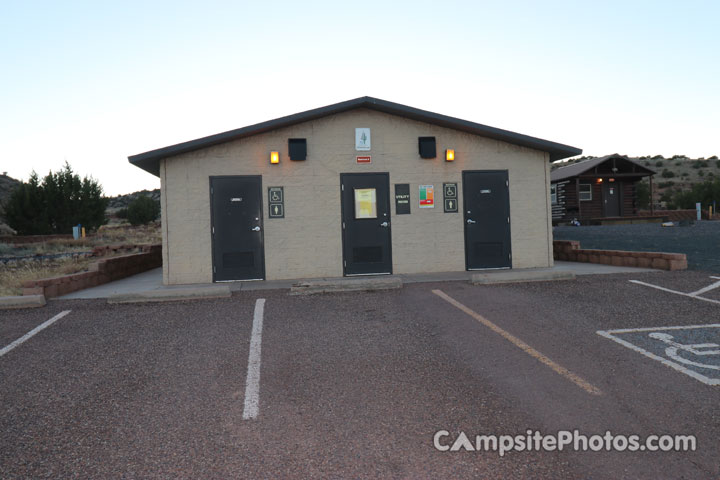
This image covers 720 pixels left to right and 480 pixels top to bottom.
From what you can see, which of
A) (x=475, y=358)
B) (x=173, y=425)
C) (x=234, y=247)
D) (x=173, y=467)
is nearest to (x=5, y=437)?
(x=173, y=425)

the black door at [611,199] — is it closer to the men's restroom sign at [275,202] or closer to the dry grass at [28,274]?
the men's restroom sign at [275,202]

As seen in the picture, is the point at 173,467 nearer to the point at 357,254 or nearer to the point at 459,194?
the point at 357,254

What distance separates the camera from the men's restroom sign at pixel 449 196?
1123 cm

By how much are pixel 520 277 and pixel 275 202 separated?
18.6 feet

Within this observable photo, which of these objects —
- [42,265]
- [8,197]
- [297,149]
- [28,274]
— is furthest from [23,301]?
[8,197]

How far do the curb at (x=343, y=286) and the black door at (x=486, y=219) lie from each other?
10.2ft

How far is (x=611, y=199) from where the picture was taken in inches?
1212

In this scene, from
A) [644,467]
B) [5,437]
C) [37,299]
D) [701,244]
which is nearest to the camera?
[644,467]

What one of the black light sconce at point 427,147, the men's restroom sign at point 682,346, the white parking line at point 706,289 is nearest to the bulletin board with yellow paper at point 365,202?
the black light sconce at point 427,147

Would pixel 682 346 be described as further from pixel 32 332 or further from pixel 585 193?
pixel 585 193

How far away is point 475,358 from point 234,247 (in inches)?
278

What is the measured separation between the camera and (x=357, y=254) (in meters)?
11.0

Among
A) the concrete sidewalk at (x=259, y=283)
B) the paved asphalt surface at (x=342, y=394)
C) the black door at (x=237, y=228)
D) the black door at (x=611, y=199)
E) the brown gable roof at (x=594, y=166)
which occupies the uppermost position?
the brown gable roof at (x=594, y=166)

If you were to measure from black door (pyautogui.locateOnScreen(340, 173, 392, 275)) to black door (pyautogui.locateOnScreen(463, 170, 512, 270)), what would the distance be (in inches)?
79.2
